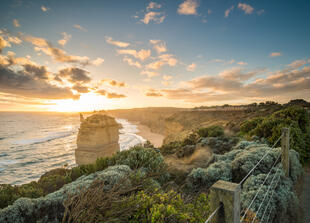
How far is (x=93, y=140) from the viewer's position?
48.1ft

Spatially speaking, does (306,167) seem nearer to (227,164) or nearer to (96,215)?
(227,164)

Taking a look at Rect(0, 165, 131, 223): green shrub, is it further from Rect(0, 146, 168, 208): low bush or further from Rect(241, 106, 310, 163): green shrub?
Rect(241, 106, 310, 163): green shrub

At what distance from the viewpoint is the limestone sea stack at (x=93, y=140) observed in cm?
1468

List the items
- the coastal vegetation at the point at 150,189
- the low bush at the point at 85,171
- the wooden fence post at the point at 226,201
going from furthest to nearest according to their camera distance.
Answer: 1. the low bush at the point at 85,171
2. the coastal vegetation at the point at 150,189
3. the wooden fence post at the point at 226,201

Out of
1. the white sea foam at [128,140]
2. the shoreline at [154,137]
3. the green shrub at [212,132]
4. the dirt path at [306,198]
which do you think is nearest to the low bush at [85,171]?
the dirt path at [306,198]

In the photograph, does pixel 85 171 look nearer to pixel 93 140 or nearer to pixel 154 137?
pixel 93 140

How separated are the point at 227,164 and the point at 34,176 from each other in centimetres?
2159

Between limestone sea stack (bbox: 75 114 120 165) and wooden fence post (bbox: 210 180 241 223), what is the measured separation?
1482 centimetres

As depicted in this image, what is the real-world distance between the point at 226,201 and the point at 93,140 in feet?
49.4

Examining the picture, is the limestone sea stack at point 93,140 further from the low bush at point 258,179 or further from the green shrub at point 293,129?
the green shrub at point 293,129

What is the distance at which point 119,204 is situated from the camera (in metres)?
2.29

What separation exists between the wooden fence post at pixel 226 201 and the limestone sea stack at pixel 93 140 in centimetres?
1482

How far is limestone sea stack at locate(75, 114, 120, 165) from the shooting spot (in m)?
14.7

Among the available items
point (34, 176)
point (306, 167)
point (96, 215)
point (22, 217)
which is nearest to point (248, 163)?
point (306, 167)
